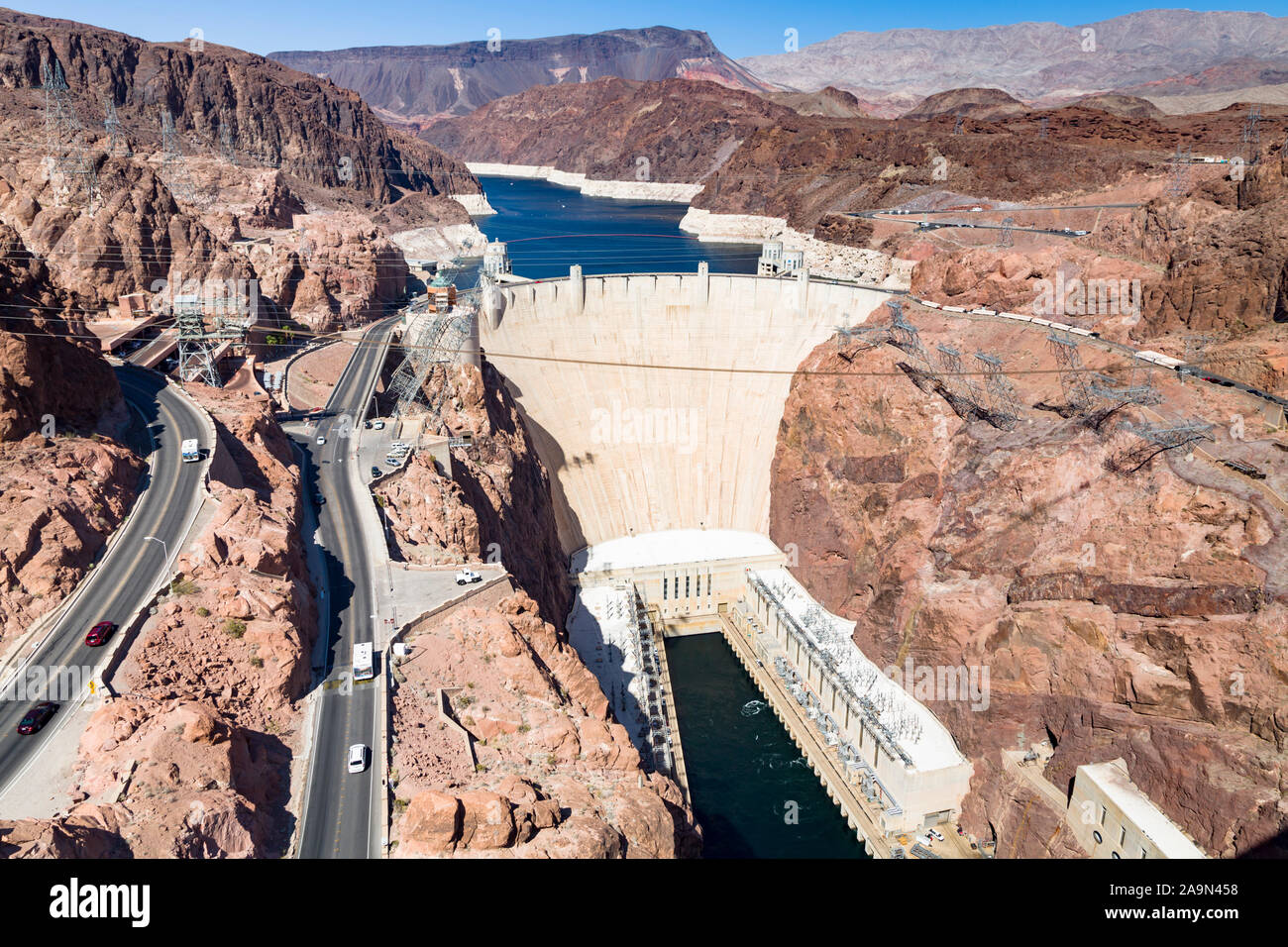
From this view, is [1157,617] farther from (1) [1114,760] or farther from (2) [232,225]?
(2) [232,225]

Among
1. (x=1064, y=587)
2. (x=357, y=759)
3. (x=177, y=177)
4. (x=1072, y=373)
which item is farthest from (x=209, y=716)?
(x=177, y=177)

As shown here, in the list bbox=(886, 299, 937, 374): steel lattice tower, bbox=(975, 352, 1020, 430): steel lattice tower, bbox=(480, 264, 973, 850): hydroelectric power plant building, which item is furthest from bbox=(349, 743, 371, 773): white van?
bbox=(886, 299, 937, 374): steel lattice tower

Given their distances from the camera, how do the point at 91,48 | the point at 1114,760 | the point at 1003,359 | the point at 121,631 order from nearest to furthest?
the point at 121,631, the point at 1114,760, the point at 1003,359, the point at 91,48

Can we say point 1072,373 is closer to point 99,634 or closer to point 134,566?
point 134,566

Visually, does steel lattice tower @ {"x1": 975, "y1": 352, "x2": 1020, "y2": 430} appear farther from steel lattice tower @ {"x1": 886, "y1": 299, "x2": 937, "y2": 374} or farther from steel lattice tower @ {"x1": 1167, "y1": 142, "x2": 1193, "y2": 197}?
steel lattice tower @ {"x1": 1167, "y1": 142, "x2": 1193, "y2": 197}

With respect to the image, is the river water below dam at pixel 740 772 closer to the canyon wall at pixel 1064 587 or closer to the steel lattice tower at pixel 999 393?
the canyon wall at pixel 1064 587

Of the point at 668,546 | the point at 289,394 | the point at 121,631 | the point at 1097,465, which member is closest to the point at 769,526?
the point at 668,546

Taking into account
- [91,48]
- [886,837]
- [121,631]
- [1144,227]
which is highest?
[91,48]

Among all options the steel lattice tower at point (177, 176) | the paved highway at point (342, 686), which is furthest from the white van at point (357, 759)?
the steel lattice tower at point (177, 176)

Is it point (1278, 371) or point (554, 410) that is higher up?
point (1278, 371)
